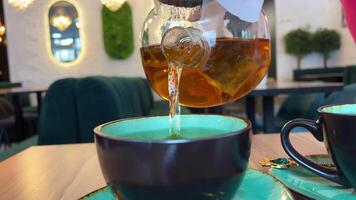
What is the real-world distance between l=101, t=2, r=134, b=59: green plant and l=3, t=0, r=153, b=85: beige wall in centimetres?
9

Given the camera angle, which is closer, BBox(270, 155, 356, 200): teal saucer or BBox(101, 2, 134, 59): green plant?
BBox(270, 155, 356, 200): teal saucer

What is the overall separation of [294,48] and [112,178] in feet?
19.2

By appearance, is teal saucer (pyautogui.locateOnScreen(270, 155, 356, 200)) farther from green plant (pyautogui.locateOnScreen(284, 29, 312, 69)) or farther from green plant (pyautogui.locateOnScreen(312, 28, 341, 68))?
green plant (pyautogui.locateOnScreen(312, 28, 341, 68))

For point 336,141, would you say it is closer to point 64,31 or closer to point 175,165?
point 175,165

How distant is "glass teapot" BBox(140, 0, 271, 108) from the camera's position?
1.19 feet

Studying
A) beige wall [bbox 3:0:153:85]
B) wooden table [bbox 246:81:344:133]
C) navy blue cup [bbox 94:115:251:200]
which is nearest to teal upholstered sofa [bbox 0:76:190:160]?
wooden table [bbox 246:81:344:133]

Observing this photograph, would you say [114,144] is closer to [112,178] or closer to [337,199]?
[112,178]

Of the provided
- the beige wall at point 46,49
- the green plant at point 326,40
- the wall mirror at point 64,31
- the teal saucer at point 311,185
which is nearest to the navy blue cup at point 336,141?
the teal saucer at point 311,185

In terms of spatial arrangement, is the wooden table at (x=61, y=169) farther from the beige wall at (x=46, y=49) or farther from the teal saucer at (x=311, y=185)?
the beige wall at (x=46, y=49)

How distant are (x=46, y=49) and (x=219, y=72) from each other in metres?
5.27

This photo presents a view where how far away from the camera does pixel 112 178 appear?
24 centimetres

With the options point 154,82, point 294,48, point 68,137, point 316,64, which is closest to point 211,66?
point 154,82

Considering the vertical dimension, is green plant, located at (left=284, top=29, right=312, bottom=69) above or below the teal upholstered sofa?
above

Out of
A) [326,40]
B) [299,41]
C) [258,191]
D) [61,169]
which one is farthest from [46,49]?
[258,191]
